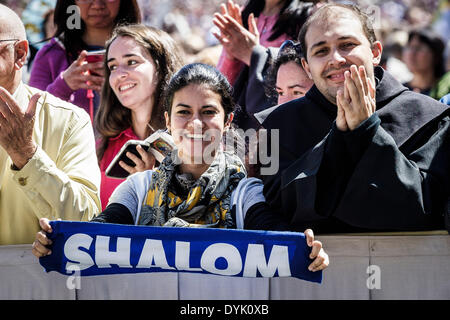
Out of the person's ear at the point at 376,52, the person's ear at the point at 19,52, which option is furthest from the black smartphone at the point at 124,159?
the person's ear at the point at 376,52

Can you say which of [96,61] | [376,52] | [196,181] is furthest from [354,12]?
[96,61]

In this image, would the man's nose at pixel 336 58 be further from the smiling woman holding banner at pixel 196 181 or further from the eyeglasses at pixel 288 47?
the eyeglasses at pixel 288 47

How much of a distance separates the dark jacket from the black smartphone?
83 cm

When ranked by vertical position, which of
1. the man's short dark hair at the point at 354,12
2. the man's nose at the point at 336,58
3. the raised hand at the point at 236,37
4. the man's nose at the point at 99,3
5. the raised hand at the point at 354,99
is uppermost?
the man's nose at the point at 99,3

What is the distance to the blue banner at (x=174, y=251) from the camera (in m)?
2.70

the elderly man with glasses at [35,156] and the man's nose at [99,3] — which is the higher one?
the man's nose at [99,3]

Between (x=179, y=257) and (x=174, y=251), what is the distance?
0.03 meters

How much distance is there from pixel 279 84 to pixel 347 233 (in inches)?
57.4

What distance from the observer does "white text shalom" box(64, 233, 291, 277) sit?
273 cm

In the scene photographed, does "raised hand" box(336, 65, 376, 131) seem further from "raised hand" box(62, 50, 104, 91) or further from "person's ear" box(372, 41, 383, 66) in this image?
"raised hand" box(62, 50, 104, 91)

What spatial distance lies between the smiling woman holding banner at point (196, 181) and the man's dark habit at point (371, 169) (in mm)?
137

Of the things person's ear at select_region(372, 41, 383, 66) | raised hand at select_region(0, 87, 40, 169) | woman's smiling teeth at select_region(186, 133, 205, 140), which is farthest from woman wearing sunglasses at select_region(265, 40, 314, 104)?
raised hand at select_region(0, 87, 40, 169)

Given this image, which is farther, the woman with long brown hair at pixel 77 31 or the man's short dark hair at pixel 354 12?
the woman with long brown hair at pixel 77 31

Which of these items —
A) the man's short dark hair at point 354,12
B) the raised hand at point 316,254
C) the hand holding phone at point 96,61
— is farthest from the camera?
the hand holding phone at point 96,61
